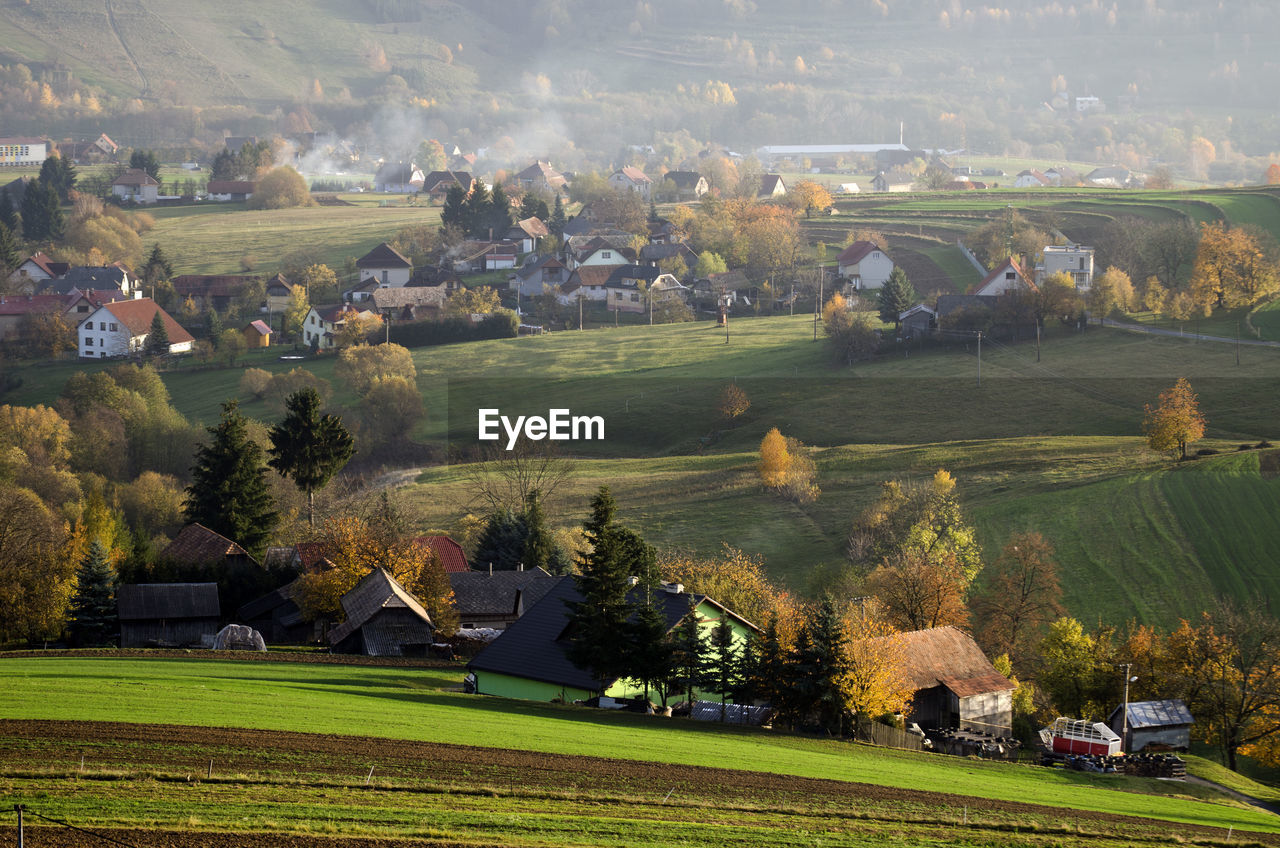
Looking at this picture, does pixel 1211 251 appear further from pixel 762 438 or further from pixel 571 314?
pixel 571 314

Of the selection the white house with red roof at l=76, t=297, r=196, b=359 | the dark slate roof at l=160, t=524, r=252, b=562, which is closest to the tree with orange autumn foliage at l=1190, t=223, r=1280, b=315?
the dark slate roof at l=160, t=524, r=252, b=562

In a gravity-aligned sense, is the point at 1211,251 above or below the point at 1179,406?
above

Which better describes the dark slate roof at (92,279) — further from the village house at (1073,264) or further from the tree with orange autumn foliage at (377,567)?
the village house at (1073,264)

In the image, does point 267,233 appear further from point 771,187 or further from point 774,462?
point 774,462

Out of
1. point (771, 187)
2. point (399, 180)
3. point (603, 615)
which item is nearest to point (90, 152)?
point (399, 180)

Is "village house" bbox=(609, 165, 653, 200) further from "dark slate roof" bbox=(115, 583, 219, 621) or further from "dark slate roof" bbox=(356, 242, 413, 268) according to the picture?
"dark slate roof" bbox=(115, 583, 219, 621)

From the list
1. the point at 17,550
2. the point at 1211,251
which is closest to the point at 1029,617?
the point at 17,550

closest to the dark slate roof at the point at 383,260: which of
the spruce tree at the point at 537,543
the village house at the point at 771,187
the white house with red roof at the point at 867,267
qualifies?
the white house with red roof at the point at 867,267
